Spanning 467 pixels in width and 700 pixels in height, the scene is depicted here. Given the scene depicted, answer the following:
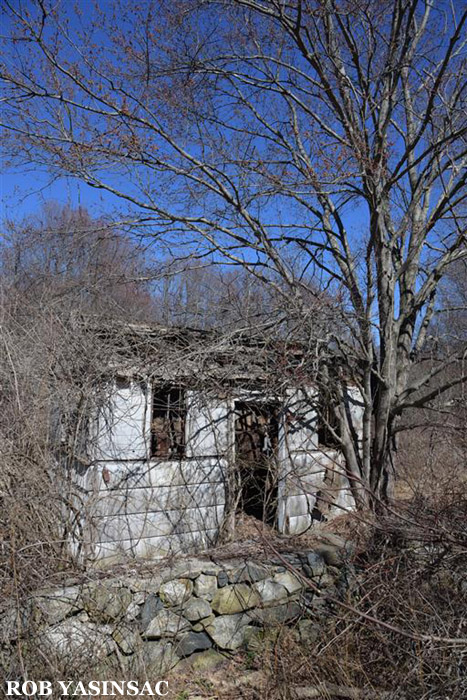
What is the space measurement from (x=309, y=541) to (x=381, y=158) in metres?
5.61

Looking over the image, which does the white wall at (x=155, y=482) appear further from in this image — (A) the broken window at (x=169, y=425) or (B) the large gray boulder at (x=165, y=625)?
(B) the large gray boulder at (x=165, y=625)

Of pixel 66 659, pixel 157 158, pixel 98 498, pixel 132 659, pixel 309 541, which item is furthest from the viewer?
pixel 157 158

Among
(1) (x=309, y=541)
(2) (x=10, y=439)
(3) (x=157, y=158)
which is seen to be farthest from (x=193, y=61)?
(1) (x=309, y=541)

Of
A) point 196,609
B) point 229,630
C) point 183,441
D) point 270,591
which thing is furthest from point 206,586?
point 183,441

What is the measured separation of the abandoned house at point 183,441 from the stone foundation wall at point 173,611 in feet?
2.10

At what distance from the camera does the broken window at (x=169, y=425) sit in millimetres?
7164

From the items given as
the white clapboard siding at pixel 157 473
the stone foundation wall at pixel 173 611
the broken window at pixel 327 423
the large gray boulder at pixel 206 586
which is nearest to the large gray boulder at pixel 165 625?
the stone foundation wall at pixel 173 611

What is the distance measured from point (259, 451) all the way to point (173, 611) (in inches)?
109

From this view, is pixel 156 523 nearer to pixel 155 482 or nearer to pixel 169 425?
pixel 155 482

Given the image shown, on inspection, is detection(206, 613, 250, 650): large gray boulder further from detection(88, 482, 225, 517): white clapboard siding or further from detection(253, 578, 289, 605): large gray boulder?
detection(88, 482, 225, 517): white clapboard siding

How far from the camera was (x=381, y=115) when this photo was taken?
8141 mm

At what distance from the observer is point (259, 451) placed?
7.96 meters

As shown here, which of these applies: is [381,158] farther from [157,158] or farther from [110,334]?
[110,334]

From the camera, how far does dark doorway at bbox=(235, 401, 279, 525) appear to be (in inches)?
299
